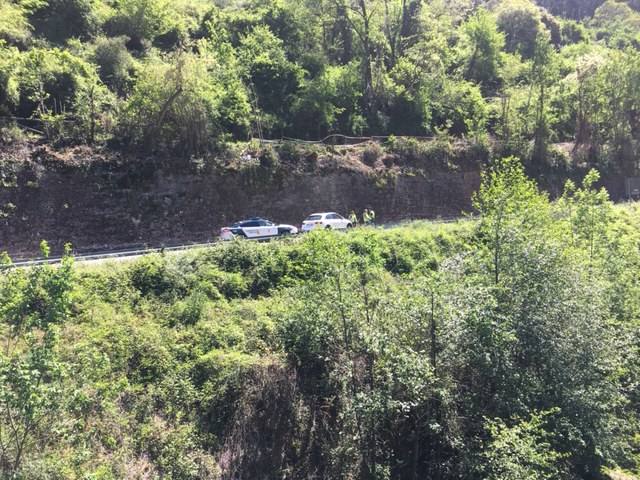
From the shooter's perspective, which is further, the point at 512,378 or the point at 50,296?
the point at 512,378

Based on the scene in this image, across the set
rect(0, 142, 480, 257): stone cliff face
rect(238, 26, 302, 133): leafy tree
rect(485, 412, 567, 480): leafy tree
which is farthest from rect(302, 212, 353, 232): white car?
rect(485, 412, 567, 480): leafy tree

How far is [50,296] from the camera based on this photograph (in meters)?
9.34

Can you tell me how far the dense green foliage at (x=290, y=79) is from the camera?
26.9 m

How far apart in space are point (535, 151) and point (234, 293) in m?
33.1

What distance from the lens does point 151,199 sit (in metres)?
26.2

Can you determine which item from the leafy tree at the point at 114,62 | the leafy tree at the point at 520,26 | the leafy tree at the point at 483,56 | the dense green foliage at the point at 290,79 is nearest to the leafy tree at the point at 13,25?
the dense green foliage at the point at 290,79

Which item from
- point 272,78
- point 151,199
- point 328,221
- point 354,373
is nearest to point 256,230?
point 328,221

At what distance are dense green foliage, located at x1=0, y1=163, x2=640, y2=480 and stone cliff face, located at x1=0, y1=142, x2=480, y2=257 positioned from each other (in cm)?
874

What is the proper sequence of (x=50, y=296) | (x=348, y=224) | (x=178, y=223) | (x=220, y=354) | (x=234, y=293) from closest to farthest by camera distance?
1. (x=50, y=296)
2. (x=220, y=354)
3. (x=234, y=293)
4. (x=178, y=223)
5. (x=348, y=224)

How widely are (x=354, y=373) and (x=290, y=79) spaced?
94.9ft

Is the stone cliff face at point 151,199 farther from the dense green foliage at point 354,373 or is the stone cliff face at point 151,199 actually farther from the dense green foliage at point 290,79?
the dense green foliage at point 354,373

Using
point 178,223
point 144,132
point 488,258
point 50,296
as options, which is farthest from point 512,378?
point 144,132

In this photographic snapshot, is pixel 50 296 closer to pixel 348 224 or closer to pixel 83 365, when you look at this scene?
pixel 83 365

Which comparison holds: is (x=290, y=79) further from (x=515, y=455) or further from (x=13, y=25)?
(x=515, y=455)
